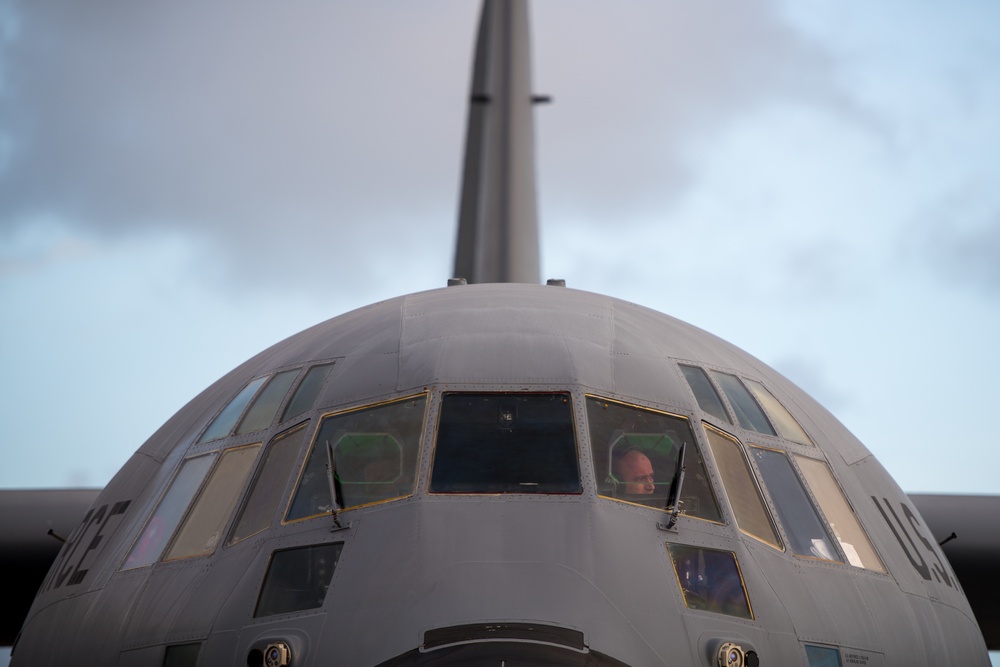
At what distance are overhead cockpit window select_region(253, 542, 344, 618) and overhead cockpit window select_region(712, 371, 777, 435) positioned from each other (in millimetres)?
2888

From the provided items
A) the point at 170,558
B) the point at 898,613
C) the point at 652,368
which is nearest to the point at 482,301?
the point at 652,368

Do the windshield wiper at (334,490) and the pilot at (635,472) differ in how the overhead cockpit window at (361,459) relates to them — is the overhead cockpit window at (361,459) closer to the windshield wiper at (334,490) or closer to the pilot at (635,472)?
the windshield wiper at (334,490)

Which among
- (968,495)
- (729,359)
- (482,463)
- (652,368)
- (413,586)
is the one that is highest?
(968,495)

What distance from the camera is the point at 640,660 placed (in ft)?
18.2

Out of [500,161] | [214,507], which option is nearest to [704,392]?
[214,507]

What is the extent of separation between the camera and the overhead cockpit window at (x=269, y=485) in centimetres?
682

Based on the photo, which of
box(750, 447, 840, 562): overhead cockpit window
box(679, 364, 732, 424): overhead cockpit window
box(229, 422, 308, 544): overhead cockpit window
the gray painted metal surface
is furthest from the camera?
box(679, 364, 732, 424): overhead cockpit window

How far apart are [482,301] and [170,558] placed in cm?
294

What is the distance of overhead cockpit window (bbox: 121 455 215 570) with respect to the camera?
7.41 m

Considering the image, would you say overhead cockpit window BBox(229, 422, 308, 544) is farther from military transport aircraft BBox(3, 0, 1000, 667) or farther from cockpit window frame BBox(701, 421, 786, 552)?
cockpit window frame BBox(701, 421, 786, 552)

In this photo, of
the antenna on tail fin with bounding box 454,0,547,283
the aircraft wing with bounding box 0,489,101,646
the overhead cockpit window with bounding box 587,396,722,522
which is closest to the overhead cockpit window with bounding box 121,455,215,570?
the overhead cockpit window with bounding box 587,396,722,522

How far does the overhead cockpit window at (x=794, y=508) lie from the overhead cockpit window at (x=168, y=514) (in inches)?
141

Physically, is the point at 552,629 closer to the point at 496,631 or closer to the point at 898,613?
the point at 496,631

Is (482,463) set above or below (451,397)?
below
